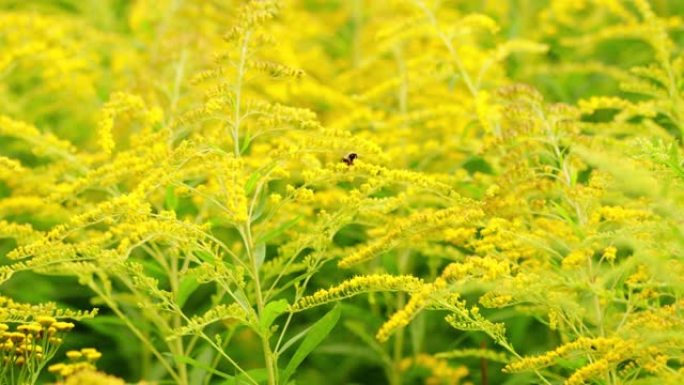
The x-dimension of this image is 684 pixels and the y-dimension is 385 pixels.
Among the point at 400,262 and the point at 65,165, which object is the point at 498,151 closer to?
the point at 400,262

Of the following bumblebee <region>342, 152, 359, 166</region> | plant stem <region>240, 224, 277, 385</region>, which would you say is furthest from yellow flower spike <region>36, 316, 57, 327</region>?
bumblebee <region>342, 152, 359, 166</region>

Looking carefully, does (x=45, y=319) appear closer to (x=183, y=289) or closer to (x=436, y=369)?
(x=183, y=289)

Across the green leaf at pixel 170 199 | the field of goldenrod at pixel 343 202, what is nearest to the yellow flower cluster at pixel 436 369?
the field of goldenrod at pixel 343 202

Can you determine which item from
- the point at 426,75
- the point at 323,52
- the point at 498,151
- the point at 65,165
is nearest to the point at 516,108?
the point at 498,151

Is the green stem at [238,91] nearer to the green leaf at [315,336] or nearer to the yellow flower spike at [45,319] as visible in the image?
the green leaf at [315,336]

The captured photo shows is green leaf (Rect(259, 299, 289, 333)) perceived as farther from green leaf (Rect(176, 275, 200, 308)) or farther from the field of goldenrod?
green leaf (Rect(176, 275, 200, 308))

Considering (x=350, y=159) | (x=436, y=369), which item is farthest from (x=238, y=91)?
(x=436, y=369)
